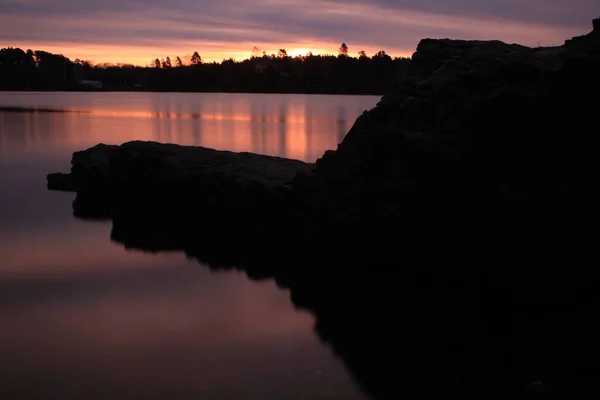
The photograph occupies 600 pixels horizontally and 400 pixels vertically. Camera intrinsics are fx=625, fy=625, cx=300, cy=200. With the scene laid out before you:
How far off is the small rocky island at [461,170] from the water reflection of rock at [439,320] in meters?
0.38

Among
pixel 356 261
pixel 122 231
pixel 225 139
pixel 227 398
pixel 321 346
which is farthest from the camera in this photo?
pixel 225 139

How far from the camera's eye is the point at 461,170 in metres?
8.66

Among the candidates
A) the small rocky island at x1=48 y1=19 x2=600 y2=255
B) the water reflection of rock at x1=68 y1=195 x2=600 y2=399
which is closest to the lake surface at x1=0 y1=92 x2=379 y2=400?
the water reflection of rock at x1=68 y1=195 x2=600 y2=399

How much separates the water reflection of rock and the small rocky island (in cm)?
38

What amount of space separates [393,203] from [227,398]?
14.3 feet

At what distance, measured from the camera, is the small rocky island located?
8.02m

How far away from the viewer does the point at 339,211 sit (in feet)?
33.0

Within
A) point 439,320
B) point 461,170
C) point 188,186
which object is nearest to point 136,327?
point 439,320

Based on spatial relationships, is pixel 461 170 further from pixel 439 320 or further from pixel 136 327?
pixel 136 327

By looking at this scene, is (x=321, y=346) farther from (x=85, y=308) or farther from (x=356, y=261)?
(x=85, y=308)

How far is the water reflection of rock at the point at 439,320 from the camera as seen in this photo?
6484 mm

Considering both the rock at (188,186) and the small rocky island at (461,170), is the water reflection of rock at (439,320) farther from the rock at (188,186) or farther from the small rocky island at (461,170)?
the rock at (188,186)

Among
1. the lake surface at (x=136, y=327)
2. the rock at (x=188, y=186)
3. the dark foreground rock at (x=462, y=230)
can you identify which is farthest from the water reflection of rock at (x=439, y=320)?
the rock at (x=188, y=186)

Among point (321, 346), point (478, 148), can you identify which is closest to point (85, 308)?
point (321, 346)
